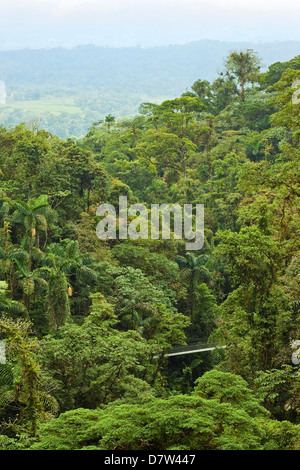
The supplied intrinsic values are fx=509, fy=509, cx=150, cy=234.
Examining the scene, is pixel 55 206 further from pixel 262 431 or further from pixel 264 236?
pixel 262 431

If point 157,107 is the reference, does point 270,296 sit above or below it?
below

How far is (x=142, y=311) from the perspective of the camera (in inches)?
748

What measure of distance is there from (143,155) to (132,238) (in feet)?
45.6

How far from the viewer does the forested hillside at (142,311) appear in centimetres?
889

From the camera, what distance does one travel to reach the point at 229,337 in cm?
1448

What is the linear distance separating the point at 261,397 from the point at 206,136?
29.1 meters

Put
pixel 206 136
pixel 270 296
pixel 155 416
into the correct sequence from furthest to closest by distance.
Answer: pixel 206 136 → pixel 270 296 → pixel 155 416

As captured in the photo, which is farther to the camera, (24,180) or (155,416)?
(24,180)

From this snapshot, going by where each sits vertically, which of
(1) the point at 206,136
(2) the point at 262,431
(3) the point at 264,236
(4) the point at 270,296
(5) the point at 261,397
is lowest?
(5) the point at 261,397

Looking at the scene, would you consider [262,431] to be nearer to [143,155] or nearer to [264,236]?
[264,236]

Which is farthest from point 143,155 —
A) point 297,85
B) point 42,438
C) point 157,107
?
point 42,438

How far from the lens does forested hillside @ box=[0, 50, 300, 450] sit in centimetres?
889
